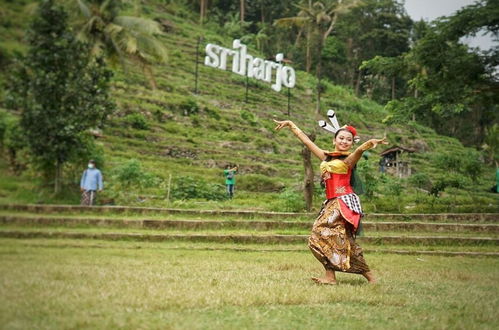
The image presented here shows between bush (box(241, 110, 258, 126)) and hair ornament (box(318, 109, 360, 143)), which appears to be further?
bush (box(241, 110, 258, 126))

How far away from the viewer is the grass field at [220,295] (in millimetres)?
1597

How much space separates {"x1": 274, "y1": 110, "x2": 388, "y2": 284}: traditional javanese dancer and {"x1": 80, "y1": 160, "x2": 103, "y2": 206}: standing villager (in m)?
6.81

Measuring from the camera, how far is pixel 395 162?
22.1 meters

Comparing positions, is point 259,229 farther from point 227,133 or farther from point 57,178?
point 227,133

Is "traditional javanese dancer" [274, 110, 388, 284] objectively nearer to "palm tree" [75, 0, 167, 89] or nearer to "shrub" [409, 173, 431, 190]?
"shrub" [409, 173, 431, 190]

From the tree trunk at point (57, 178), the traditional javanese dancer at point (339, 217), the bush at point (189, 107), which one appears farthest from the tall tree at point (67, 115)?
the bush at point (189, 107)

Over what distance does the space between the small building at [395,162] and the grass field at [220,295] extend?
15262 millimetres

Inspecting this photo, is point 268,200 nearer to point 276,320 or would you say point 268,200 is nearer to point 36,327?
point 276,320

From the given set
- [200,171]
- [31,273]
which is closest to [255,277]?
[31,273]

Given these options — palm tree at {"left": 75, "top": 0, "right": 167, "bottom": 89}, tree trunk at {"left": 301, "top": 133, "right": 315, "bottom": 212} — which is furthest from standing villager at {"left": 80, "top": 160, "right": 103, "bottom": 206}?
palm tree at {"left": 75, "top": 0, "right": 167, "bottom": 89}

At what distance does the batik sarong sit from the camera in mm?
4664

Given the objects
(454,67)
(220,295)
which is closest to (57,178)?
(220,295)

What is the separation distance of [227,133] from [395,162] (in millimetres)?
6999

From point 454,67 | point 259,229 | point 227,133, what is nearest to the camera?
point 259,229
